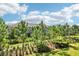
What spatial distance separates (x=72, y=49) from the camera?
3.55 m

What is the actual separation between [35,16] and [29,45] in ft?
Result: 1.60

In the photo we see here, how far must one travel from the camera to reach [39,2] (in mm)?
3568

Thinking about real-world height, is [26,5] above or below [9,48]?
above

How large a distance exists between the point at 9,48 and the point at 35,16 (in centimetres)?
68

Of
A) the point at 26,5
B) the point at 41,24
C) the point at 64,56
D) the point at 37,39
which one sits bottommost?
the point at 64,56

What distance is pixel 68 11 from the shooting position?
360 cm

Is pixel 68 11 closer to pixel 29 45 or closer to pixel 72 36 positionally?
pixel 72 36

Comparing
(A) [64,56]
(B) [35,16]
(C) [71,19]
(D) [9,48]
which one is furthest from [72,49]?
(D) [9,48]

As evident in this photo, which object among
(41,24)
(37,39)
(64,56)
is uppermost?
(41,24)

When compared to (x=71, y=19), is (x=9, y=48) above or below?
below

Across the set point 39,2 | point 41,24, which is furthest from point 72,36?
point 39,2

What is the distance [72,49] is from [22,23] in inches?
36.2

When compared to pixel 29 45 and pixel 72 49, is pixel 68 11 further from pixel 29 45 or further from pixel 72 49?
pixel 29 45

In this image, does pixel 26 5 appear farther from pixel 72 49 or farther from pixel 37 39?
pixel 72 49
